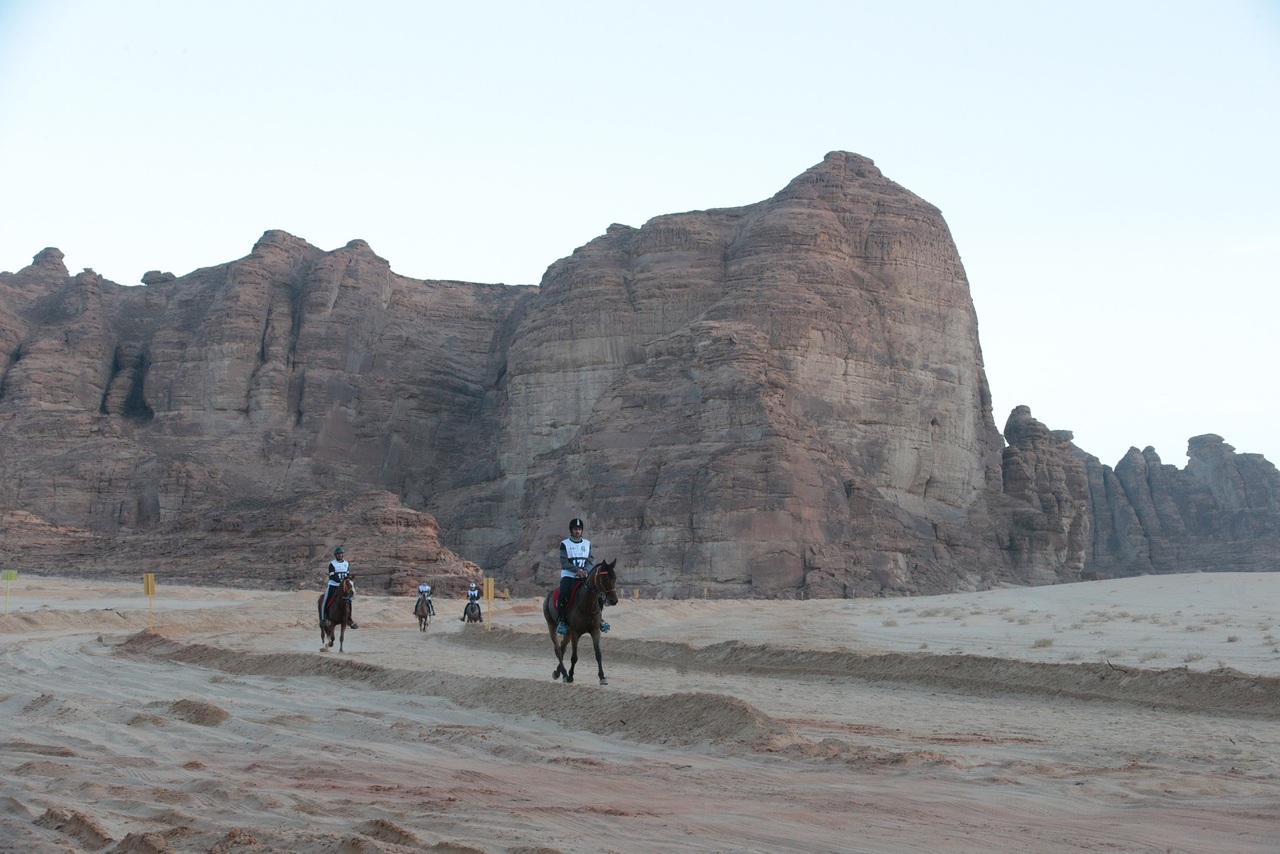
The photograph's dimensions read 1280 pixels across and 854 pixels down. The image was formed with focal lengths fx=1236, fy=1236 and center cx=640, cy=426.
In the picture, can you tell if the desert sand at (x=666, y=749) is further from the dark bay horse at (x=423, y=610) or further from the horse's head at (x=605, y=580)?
the dark bay horse at (x=423, y=610)

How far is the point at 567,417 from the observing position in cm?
10169

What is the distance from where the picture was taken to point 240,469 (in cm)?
10338

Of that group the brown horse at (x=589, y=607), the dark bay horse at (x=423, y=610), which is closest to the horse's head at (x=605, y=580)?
the brown horse at (x=589, y=607)

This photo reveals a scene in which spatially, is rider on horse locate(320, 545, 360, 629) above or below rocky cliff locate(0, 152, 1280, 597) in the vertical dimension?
below

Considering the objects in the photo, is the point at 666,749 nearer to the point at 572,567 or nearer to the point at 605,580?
the point at 605,580

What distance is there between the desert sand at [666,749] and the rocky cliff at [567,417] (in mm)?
46948

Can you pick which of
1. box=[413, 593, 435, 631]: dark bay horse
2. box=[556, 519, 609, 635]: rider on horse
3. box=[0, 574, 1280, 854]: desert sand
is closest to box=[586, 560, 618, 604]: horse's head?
box=[556, 519, 609, 635]: rider on horse

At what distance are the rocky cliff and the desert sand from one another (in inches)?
1848

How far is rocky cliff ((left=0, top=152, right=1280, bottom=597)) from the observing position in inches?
2896

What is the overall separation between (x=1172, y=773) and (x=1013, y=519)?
91632 mm

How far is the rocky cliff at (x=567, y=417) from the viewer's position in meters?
73.6

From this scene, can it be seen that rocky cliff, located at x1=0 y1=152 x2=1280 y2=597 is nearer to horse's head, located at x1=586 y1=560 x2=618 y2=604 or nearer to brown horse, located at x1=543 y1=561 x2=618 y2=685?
brown horse, located at x1=543 y1=561 x2=618 y2=685

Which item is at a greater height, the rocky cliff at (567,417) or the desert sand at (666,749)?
the rocky cliff at (567,417)

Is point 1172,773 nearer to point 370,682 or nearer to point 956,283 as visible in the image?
point 370,682
